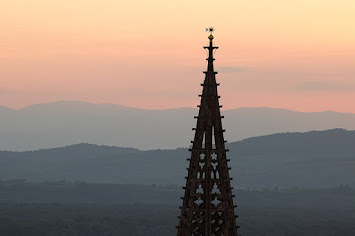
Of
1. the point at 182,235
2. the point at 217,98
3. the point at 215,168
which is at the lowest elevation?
the point at 182,235

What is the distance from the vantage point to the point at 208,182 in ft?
135

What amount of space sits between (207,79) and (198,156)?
10.5 ft

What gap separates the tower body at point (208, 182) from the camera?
41219mm

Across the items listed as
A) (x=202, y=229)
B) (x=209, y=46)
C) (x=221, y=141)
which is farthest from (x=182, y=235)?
(x=209, y=46)

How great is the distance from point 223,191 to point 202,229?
180 cm

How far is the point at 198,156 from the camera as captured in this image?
41281 millimetres

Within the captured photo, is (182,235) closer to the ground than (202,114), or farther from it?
closer to the ground

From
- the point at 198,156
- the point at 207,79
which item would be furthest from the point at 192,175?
the point at 207,79

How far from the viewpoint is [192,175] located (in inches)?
1633

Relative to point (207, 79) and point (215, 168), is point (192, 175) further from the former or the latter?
point (207, 79)

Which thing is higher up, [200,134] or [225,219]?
[200,134]

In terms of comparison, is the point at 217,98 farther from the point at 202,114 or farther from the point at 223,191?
the point at 223,191

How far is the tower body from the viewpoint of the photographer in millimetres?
41219

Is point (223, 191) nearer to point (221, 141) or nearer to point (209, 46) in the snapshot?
point (221, 141)
